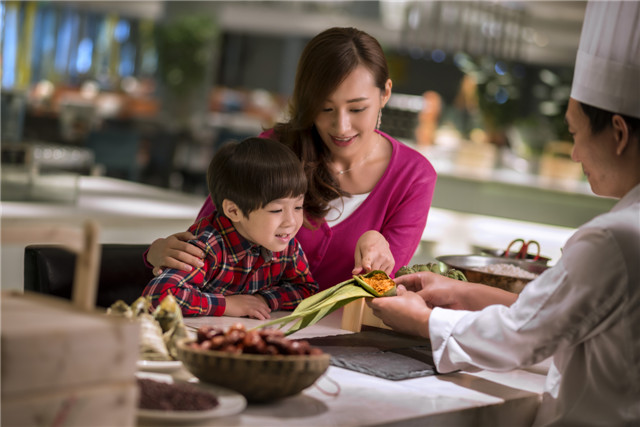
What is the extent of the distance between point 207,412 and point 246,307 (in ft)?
2.95

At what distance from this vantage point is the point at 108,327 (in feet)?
3.71

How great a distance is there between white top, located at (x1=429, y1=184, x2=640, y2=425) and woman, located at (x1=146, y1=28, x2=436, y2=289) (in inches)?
26.0

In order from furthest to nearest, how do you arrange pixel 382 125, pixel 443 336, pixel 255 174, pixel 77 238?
pixel 382 125 < pixel 255 174 < pixel 443 336 < pixel 77 238

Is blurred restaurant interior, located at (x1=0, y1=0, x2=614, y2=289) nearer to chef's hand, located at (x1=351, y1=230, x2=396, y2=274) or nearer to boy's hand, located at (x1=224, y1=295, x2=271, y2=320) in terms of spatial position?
chef's hand, located at (x1=351, y1=230, x2=396, y2=274)

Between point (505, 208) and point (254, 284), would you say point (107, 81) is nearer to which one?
point (505, 208)

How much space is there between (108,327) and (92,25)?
22.4m

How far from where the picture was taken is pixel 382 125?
8633mm

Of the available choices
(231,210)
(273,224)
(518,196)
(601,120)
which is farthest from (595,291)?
(518,196)

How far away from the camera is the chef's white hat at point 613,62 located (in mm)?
1624

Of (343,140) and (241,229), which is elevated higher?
(343,140)

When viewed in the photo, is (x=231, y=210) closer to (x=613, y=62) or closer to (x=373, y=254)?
(x=373, y=254)

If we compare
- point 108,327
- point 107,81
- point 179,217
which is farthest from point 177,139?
point 108,327

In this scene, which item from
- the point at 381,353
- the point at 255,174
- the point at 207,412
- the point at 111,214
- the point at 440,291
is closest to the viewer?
the point at 207,412

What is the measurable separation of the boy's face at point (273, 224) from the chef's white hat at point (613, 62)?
0.78m
